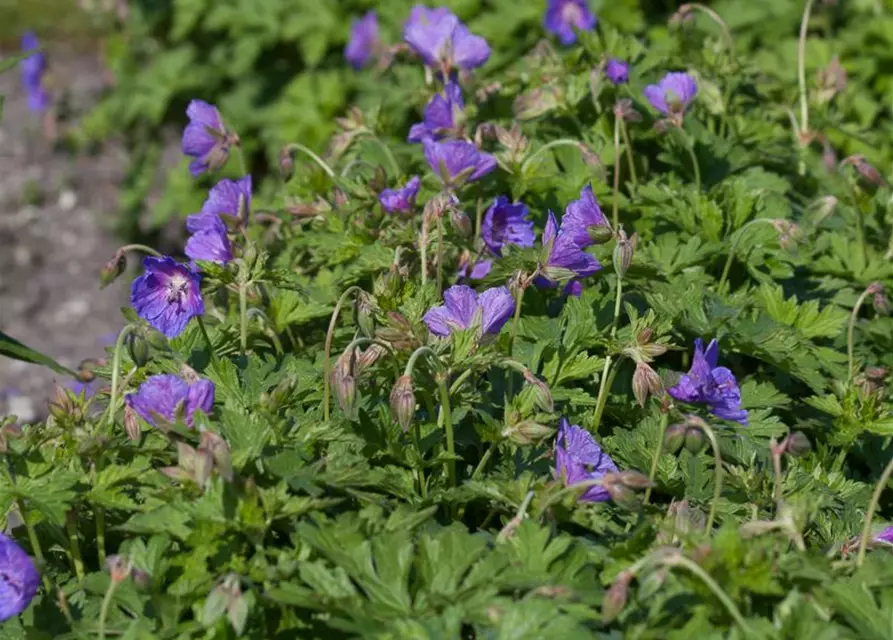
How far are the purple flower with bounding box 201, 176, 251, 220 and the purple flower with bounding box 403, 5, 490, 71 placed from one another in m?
0.66

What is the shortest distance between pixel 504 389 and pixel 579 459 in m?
0.24

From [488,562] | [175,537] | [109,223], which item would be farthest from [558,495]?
[109,223]

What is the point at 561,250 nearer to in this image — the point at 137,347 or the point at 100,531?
the point at 137,347

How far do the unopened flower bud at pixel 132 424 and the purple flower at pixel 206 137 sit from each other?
0.72 meters

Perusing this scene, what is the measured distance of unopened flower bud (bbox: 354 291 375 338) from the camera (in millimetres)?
2006

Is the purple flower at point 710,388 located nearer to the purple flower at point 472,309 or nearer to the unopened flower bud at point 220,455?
the purple flower at point 472,309

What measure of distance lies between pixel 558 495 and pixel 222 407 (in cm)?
53

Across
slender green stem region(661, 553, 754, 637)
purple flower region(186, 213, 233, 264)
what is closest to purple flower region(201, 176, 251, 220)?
purple flower region(186, 213, 233, 264)

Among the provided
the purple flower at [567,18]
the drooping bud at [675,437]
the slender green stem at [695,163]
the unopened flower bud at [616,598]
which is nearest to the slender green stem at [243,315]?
the drooping bud at [675,437]

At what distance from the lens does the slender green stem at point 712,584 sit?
1.49 metres

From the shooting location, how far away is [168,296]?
6.82ft

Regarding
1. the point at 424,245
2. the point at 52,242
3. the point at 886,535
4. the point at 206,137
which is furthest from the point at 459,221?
A: the point at 52,242

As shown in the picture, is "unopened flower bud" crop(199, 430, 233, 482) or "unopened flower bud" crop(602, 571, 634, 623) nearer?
"unopened flower bud" crop(602, 571, 634, 623)

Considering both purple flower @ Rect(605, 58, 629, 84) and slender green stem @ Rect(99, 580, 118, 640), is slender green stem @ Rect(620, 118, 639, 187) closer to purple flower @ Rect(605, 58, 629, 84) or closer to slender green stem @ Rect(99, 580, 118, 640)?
purple flower @ Rect(605, 58, 629, 84)
